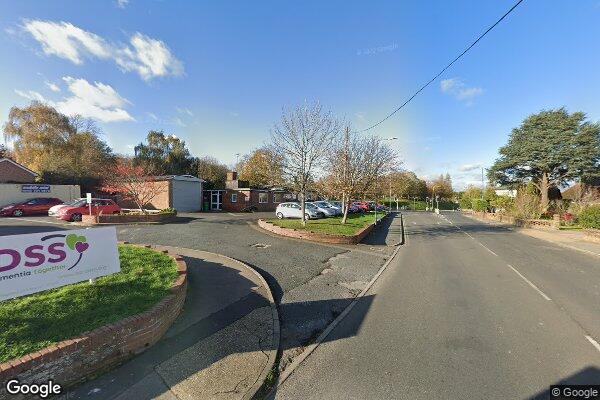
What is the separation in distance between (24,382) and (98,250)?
259 centimetres

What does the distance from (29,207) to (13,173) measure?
8622mm

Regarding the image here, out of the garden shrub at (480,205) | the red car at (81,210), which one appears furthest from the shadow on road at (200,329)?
the garden shrub at (480,205)

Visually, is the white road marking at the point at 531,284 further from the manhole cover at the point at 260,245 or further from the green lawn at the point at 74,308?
the manhole cover at the point at 260,245

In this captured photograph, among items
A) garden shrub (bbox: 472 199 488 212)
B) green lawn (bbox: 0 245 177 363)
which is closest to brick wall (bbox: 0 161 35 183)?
green lawn (bbox: 0 245 177 363)

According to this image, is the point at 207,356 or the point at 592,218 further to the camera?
the point at 592,218

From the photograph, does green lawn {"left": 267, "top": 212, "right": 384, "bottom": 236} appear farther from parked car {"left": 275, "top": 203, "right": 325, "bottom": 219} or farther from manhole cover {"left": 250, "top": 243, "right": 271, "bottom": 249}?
parked car {"left": 275, "top": 203, "right": 325, "bottom": 219}

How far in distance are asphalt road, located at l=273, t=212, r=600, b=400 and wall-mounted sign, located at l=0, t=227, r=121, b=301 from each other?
392cm

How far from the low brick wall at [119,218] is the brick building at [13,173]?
17192 millimetres

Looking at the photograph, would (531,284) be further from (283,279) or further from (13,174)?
(13,174)

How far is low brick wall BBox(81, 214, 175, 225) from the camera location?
1788 cm

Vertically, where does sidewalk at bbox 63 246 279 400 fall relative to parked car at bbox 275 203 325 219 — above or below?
below

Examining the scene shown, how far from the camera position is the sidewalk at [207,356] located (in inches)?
138

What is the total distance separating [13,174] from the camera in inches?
1142

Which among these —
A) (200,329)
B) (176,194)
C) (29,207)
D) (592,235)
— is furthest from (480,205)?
(29,207)
